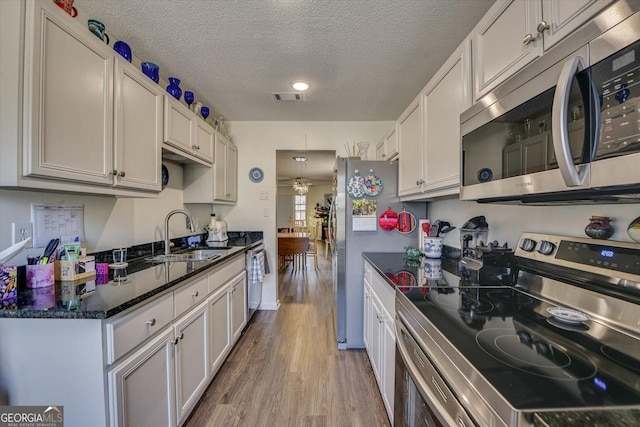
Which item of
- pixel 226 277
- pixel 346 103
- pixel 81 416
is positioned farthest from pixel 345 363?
pixel 346 103

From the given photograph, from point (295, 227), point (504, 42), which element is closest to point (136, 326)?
point (504, 42)

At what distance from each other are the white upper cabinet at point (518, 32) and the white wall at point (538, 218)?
2.07ft

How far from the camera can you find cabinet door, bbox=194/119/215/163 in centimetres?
241

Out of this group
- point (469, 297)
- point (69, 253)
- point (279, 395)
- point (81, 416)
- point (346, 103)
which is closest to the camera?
point (81, 416)

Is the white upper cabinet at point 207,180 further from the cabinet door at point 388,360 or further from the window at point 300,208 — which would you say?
the window at point 300,208

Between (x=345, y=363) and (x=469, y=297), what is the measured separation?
1.50 m

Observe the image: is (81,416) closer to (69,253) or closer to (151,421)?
(151,421)

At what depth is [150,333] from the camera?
3.99 ft

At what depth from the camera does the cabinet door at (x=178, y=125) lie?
195 centimetres

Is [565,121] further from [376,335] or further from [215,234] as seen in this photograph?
[215,234]

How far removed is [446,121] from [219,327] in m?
2.07

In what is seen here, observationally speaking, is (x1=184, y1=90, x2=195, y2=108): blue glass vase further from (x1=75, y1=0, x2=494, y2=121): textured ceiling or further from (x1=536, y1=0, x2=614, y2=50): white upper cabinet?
(x1=536, y1=0, x2=614, y2=50): white upper cabinet

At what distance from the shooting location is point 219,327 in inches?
80.2

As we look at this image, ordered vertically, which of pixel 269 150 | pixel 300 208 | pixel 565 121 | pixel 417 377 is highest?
pixel 269 150
